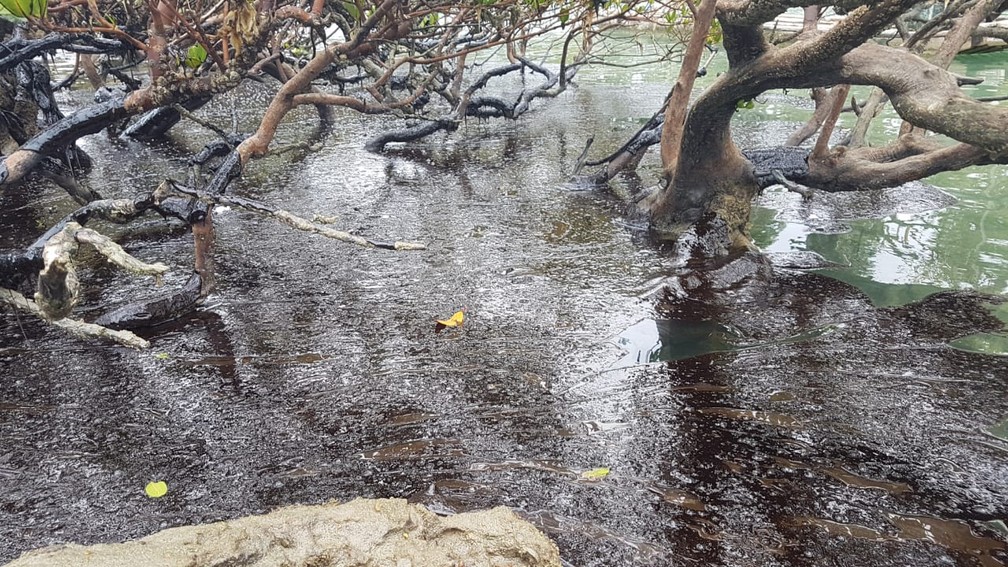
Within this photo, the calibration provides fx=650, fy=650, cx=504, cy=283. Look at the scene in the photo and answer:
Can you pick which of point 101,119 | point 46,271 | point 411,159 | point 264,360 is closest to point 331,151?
point 411,159

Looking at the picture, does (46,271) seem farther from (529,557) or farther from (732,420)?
(732,420)

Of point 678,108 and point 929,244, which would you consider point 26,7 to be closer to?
point 678,108

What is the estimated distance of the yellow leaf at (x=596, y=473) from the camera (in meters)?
2.57

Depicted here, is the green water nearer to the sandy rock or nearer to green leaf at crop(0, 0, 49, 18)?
the sandy rock

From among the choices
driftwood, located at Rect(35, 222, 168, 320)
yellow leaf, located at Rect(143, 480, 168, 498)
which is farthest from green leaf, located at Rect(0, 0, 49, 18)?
yellow leaf, located at Rect(143, 480, 168, 498)

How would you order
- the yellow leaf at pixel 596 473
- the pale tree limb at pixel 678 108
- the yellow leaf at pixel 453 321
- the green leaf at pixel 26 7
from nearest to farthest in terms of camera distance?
the yellow leaf at pixel 596 473 → the green leaf at pixel 26 7 → the yellow leaf at pixel 453 321 → the pale tree limb at pixel 678 108

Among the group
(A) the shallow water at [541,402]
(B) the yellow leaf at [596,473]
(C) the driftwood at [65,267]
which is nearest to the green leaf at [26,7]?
(C) the driftwood at [65,267]

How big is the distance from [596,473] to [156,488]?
1.70 metres

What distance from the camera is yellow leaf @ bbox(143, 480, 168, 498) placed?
2457 mm

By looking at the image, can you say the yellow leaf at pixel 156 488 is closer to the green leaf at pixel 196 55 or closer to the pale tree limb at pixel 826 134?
the green leaf at pixel 196 55

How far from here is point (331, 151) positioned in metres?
7.72

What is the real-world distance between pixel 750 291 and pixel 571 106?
643cm

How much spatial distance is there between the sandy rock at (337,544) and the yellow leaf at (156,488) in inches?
18.0

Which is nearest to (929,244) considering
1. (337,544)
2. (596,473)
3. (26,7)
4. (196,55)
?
(596,473)
